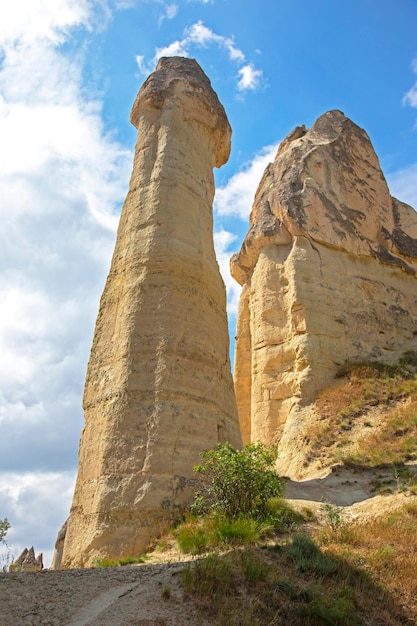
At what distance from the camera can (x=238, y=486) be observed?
9969 millimetres

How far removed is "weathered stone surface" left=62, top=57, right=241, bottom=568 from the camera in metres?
10.6

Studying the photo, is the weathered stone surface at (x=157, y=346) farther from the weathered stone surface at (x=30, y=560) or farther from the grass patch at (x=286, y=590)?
the weathered stone surface at (x=30, y=560)

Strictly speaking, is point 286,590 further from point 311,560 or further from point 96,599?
point 96,599

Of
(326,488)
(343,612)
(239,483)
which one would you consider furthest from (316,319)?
(343,612)

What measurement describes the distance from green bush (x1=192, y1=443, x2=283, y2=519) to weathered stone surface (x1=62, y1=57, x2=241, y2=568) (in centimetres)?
72

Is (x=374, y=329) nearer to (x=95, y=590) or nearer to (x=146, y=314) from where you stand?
(x=146, y=314)

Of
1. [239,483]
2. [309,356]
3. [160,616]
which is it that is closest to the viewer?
[160,616]

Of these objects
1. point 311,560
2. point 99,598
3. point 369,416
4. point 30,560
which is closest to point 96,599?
point 99,598

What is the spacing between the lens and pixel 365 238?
24.0 meters

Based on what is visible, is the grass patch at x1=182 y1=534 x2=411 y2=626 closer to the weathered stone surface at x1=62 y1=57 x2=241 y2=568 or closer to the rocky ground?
the rocky ground

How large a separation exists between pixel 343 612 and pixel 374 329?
1552 centimetres

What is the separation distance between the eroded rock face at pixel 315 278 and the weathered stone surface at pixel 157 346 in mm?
5872

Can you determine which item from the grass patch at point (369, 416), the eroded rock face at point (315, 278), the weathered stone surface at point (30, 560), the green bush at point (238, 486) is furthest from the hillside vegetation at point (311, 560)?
the weathered stone surface at point (30, 560)

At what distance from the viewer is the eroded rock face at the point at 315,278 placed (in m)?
19.8
